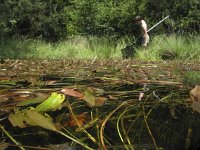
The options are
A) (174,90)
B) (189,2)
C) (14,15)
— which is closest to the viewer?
(174,90)

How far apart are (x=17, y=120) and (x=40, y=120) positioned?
0.15ft

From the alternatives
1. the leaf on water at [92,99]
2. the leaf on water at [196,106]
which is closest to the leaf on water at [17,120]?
the leaf on water at [92,99]

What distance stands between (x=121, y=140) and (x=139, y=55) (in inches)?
346

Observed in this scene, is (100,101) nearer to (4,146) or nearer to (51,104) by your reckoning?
(51,104)

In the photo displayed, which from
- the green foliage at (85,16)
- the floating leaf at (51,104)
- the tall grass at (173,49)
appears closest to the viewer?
the floating leaf at (51,104)

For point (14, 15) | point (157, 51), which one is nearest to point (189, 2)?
point (157, 51)

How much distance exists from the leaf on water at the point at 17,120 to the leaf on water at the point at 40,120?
1 cm

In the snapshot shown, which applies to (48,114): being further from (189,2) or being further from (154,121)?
(189,2)

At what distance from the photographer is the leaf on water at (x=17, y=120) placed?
76 centimetres

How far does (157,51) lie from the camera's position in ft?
32.8

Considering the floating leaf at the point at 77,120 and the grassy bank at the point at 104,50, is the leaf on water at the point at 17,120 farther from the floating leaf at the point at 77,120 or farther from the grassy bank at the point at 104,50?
the grassy bank at the point at 104,50

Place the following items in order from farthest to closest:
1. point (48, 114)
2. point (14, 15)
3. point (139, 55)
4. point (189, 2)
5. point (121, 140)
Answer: point (14, 15), point (189, 2), point (139, 55), point (48, 114), point (121, 140)

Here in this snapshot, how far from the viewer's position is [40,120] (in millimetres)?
770

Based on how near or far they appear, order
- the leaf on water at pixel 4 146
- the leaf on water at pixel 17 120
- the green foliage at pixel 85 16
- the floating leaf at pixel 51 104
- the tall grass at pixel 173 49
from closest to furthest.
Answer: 1. the leaf on water at pixel 4 146
2. the leaf on water at pixel 17 120
3. the floating leaf at pixel 51 104
4. the tall grass at pixel 173 49
5. the green foliage at pixel 85 16
